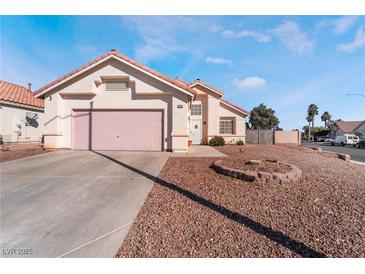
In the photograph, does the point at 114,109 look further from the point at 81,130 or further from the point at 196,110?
the point at 196,110

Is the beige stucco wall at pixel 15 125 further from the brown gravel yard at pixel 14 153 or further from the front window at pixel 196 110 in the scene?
the front window at pixel 196 110

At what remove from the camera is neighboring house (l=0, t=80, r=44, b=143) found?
584 inches

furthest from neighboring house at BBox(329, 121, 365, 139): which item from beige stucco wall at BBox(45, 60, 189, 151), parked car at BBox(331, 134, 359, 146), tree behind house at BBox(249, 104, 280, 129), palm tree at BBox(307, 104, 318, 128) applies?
beige stucco wall at BBox(45, 60, 189, 151)

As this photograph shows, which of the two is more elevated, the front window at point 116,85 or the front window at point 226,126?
the front window at point 116,85

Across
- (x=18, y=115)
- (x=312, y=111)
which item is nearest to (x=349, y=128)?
(x=312, y=111)

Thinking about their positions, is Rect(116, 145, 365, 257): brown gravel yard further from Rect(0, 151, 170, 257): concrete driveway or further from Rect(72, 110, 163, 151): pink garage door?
Rect(72, 110, 163, 151): pink garage door

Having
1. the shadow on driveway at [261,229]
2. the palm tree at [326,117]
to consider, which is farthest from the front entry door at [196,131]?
the palm tree at [326,117]

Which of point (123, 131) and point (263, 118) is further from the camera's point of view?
point (263, 118)

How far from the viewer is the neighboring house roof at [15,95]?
1529 cm

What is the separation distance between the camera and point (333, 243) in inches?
113

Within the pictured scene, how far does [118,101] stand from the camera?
37.6ft

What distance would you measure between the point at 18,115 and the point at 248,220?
62.2 feet

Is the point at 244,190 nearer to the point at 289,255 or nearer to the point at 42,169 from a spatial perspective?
the point at 289,255

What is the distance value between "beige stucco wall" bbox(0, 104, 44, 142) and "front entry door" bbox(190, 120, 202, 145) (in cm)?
1368
